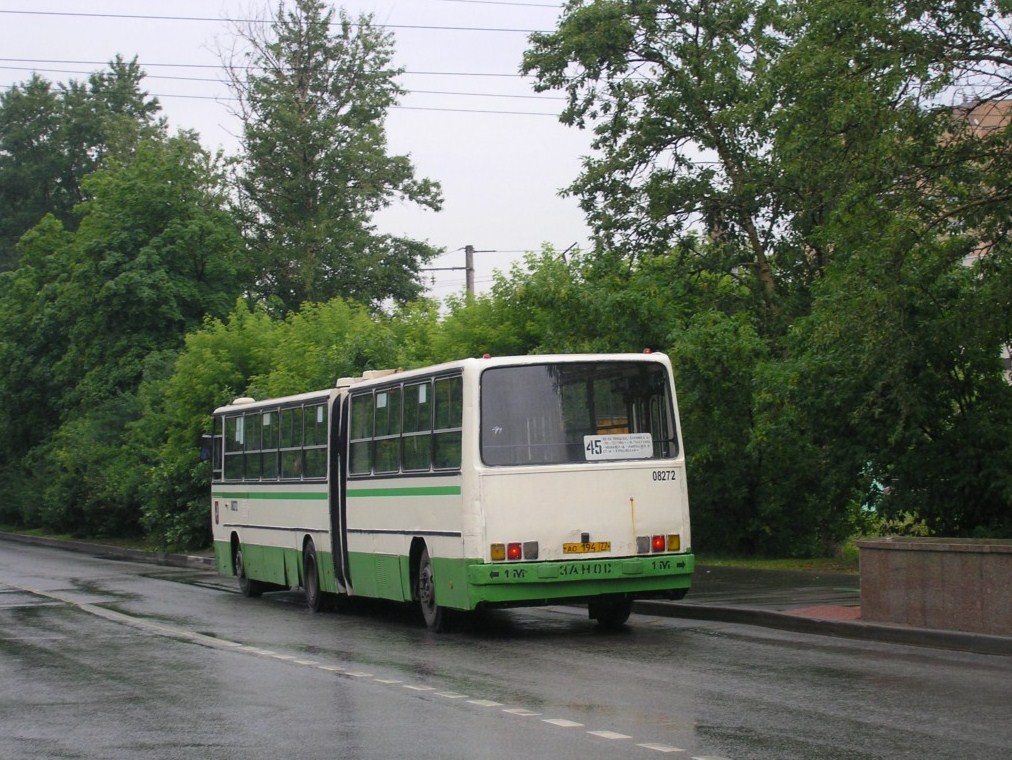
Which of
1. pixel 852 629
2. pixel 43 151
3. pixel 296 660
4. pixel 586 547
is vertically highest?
pixel 43 151

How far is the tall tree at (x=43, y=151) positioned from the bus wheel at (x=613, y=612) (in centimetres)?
7208

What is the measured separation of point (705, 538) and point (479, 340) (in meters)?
7.13

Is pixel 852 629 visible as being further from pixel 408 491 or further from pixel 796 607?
pixel 408 491

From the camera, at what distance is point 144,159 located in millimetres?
53906

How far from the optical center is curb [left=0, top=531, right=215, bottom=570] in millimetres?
36594

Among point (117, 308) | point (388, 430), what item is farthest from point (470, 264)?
point (388, 430)

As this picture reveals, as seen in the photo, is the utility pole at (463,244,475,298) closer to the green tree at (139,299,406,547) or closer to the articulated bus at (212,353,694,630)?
the green tree at (139,299,406,547)

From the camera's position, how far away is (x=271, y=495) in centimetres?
2358

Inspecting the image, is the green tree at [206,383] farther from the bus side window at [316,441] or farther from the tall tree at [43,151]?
the tall tree at [43,151]

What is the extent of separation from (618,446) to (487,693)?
5373 mm

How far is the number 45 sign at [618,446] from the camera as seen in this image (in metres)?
16.6

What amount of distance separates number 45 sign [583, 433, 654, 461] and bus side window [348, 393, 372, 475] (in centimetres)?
364

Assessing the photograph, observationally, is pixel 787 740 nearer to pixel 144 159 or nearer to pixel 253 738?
pixel 253 738

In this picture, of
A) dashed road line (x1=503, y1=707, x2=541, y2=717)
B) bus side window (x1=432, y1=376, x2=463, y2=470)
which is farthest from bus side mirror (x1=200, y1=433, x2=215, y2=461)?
dashed road line (x1=503, y1=707, x2=541, y2=717)
